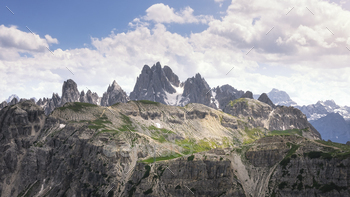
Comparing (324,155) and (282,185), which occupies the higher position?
(324,155)

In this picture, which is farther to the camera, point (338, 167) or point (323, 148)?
point (323, 148)

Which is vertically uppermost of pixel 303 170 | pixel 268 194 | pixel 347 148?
pixel 347 148

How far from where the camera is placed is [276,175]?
19988cm

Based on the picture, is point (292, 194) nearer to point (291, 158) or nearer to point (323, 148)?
point (291, 158)

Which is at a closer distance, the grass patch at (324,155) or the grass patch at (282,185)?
the grass patch at (324,155)

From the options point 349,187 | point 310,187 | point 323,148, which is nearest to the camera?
point 349,187

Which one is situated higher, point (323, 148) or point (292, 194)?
point (323, 148)

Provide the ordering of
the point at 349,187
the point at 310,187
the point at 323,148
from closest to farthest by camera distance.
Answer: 1. the point at 349,187
2. the point at 310,187
3. the point at 323,148

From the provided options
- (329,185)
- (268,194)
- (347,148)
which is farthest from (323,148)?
(268,194)

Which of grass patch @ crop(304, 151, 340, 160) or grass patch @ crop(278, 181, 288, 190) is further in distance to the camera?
grass patch @ crop(278, 181, 288, 190)

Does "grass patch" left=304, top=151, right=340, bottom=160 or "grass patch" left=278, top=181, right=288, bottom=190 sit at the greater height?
"grass patch" left=304, top=151, right=340, bottom=160

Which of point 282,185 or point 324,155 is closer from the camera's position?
point 324,155

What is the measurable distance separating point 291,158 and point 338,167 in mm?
29751

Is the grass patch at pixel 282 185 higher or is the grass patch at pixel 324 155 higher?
the grass patch at pixel 324 155
